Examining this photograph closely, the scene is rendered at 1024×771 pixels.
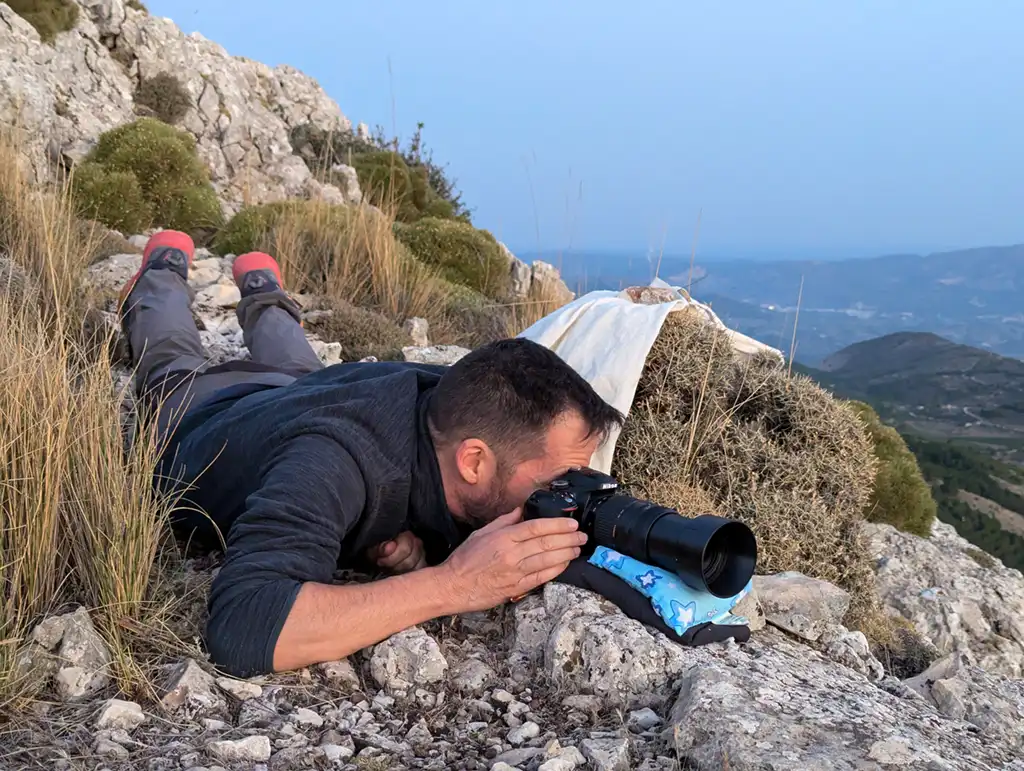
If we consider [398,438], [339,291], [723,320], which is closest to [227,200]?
[339,291]

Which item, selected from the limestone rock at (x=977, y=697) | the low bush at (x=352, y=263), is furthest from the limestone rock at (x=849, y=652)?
the low bush at (x=352, y=263)

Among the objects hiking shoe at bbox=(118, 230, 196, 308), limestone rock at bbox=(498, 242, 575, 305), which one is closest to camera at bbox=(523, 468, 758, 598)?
hiking shoe at bbox=(118, 230, 196, 308)

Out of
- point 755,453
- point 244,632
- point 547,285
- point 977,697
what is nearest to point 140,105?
point 547,285

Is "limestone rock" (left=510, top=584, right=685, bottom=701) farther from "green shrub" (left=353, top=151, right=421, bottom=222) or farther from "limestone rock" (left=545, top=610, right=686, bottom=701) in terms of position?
"green shrub" (left=353, top=151, right=421, bottom=222)

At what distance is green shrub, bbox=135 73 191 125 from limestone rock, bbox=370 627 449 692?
15.6m

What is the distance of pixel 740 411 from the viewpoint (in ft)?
13.9

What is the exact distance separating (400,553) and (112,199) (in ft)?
27.0

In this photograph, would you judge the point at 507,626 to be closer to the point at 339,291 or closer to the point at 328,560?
the point at 328,560

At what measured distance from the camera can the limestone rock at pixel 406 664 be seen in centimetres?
229

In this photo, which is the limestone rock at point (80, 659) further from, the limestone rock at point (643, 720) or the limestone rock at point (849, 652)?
the limestone rock at point (849, 652)

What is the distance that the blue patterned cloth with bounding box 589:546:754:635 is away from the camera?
7.88 feet

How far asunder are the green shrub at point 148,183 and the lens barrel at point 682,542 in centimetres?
857

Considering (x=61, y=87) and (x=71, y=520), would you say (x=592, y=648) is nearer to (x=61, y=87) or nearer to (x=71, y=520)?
(x=71, y=520)

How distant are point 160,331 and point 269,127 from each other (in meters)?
14.2
